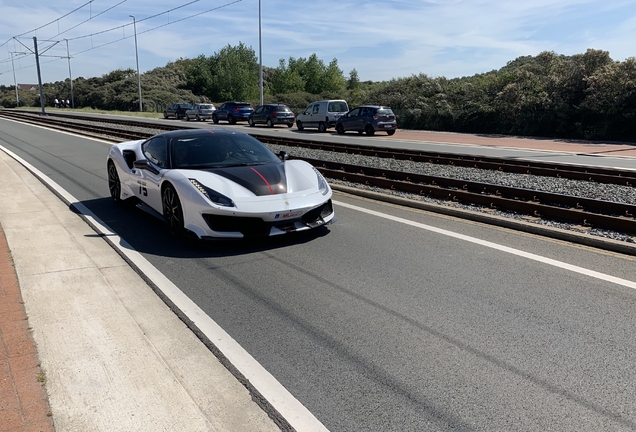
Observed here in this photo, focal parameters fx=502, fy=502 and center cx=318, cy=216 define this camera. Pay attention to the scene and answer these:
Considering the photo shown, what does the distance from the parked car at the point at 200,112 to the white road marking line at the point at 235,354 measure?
39103 millimetres

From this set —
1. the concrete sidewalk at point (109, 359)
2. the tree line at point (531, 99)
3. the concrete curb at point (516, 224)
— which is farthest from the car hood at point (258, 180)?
the tree line at point (531, 99)

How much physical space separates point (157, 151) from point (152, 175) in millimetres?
446

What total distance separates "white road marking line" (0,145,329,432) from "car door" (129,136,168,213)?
847mm

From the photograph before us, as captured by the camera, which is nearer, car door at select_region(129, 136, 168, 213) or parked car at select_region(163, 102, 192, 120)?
car door at select_region(129, 136, 168, 213)

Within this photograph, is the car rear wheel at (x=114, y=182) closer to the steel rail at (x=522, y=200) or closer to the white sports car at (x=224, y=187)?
the white sports car at (x=224, y=187)

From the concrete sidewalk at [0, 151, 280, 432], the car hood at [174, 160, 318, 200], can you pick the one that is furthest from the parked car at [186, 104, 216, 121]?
the concrete sidewalk at [0, 151, 280, 432]

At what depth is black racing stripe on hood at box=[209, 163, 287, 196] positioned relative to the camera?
231 inches

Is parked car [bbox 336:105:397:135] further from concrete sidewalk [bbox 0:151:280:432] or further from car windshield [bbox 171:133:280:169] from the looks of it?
concrete sidewalk [bbox 0:151:280:432]

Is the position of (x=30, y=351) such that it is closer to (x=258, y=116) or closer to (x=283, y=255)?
(x=283, y=255)

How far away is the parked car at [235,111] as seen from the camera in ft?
124

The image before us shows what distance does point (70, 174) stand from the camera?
11.8 metres

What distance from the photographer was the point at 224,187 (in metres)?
5.80

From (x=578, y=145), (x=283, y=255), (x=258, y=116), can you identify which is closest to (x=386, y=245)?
(x=283, y=255)

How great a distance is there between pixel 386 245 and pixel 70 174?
8.91 metres
